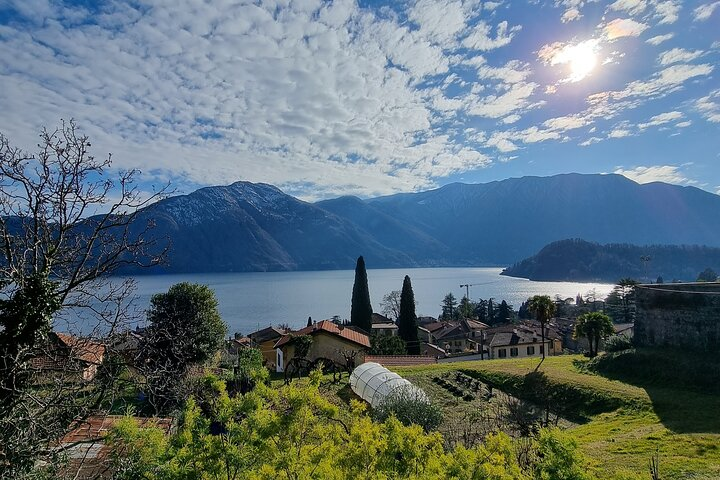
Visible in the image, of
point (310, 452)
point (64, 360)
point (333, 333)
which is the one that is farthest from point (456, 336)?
point (310, 452)

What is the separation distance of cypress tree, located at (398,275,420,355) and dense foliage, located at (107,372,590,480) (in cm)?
4391

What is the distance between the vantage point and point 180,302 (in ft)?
101

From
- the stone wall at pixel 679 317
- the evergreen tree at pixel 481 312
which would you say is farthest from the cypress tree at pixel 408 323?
the evergreen tree at pixel 481 312

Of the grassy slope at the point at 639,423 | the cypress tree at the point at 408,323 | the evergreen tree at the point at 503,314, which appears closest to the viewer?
the grassy slope at the point at 639,423

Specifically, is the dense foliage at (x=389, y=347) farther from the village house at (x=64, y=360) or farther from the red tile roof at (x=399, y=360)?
the village house at (x=64, y=360)

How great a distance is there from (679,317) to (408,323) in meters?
28.4

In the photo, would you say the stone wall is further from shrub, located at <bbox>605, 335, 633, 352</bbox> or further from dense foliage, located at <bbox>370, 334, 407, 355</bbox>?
dense foliage, located at <bbox>370, 334, 407, 355</bbox>

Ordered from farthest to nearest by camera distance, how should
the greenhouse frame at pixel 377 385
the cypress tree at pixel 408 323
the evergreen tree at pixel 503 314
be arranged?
the evergreen tree at pixel 503 314, the cypress tree at pixel 408 323, the greenhouse frame at pixel 377 385

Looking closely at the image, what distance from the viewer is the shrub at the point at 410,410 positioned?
16.3 m

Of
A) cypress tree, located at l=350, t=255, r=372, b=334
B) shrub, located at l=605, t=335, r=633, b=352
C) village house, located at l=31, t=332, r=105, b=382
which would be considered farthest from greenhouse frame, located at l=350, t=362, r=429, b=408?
cypress tree, located at l=350, t=255, r=372, b=334

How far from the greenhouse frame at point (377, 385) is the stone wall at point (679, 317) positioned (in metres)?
18.7

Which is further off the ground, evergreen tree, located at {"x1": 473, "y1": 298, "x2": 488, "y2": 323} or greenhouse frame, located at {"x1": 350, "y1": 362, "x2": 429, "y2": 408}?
greenhouse frame, located at {"x1": 350, "y1": 362, "x2": 429, "y2": 408}

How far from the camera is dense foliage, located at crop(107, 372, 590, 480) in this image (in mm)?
5395

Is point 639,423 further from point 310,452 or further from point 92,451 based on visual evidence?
point 92,451
